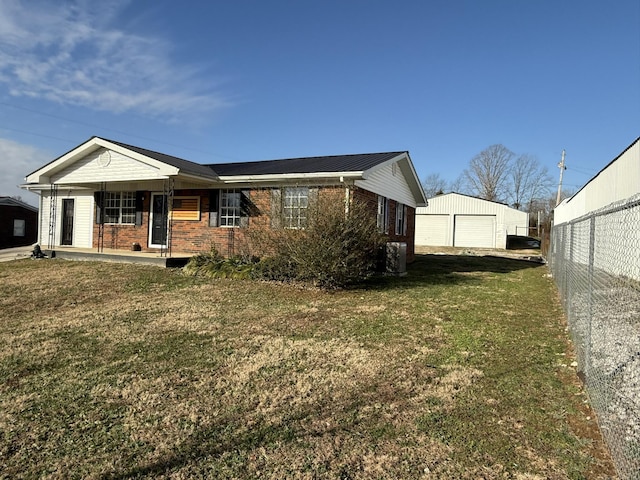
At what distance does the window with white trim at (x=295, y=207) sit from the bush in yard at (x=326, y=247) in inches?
10.0

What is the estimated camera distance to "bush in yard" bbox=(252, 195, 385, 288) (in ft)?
28.9

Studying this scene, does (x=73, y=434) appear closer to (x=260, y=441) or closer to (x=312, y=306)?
(x=260, y=441)

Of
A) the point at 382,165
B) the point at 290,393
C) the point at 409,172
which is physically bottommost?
the point at 290,393

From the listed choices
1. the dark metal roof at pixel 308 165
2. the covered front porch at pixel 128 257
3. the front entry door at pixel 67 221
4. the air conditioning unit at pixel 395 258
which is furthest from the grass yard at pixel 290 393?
the front entry door at pixel 67 221

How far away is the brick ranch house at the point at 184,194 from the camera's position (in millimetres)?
11703

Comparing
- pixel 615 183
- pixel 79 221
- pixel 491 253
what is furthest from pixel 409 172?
pixel 79 221

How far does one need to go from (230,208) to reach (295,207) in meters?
3.46

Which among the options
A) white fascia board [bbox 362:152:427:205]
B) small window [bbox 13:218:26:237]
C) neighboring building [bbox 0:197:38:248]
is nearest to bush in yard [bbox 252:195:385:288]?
white fascia board [bbox 362:152:427:205]

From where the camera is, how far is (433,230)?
30875 mm

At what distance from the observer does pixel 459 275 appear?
41.5ft

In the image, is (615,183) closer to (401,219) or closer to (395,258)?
(395,258)

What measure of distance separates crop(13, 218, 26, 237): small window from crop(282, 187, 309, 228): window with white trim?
2371cm

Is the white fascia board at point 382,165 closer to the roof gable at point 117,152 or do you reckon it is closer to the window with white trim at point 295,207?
the window with white trim at point 295,207

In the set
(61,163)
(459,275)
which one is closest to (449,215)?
(459,275)
